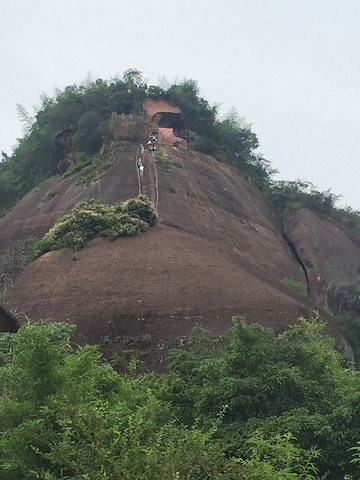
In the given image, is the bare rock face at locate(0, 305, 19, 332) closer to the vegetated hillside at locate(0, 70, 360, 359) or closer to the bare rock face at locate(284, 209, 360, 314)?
the vegetated hillside at locate(0, 70, 360, 359)

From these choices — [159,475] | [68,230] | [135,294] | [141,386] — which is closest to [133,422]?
[159,475]

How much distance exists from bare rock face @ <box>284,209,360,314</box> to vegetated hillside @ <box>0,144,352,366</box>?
144cm

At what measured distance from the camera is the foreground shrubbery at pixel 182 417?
21.6 feet

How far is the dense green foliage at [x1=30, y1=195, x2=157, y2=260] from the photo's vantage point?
24188 millimetres

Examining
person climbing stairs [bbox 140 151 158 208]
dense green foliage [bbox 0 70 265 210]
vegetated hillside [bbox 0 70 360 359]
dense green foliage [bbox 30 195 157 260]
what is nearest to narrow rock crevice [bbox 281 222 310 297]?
vegetated hillside [bbox 0 70 360 359]

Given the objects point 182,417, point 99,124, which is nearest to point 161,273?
point 182,417

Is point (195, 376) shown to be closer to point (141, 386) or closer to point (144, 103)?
point (141, 386)

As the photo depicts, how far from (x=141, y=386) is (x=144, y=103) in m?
32.1

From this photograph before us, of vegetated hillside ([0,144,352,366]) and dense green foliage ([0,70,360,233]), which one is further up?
dense green foliage ([0,70,360,233])

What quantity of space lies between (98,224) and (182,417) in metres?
15.3

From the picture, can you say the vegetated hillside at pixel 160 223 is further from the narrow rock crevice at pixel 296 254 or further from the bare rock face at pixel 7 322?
the bare rock face at pixel 7 322

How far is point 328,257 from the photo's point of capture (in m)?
34.9

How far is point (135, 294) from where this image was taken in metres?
20.4

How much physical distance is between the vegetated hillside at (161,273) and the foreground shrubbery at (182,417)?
669 cm
